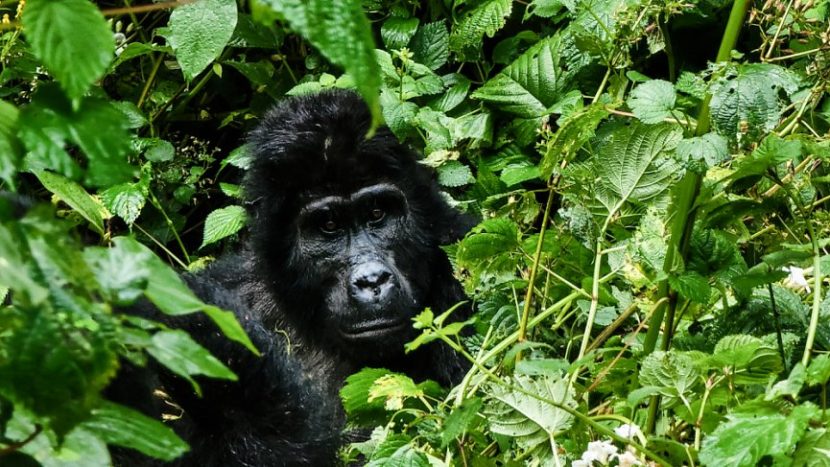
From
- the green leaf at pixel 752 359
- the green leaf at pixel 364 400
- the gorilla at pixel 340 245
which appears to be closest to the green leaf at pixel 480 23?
the gorilla at pixel 340 245

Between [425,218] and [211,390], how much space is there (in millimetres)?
1399

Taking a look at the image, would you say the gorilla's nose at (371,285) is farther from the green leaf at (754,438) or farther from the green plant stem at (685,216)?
the green leaf at (754,438)

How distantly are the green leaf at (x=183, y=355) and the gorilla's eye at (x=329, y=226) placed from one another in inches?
118

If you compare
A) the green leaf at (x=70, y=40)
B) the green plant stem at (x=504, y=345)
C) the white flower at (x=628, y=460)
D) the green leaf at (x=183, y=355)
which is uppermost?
the green leaf at (x=70, y=40)

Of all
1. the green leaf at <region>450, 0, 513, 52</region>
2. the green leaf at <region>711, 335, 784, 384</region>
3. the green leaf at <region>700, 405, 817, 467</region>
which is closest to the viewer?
the green leaf at <region>700, 405, 817, 467</region>

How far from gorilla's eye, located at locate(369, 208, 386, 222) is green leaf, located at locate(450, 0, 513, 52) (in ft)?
3.79

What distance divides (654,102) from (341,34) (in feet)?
5.11

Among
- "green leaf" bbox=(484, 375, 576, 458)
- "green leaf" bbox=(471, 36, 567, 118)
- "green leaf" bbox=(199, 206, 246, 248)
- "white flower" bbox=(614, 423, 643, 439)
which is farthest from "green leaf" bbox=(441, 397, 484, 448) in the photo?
"green leaf" bbox=(471, 36, 567, 118)

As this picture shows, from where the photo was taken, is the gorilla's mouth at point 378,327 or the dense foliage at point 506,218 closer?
the dense foliage at point 506,218

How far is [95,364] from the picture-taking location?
1125 mm

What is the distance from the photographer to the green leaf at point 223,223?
15.0 ft

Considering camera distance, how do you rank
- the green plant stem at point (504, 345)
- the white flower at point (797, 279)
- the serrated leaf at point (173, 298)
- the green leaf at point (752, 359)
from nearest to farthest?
the serrated leaf at point (173, 298) < the green leaf at point (752, 359) < the green plant stem at point (504, 345) < the white flower at point (797, 279)

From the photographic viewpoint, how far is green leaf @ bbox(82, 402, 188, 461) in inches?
47.6

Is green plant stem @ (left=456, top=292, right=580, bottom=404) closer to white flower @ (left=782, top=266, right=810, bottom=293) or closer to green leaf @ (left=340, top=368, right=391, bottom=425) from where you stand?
green leaf @ (left=340, top=368, right=391, bottom=425)
